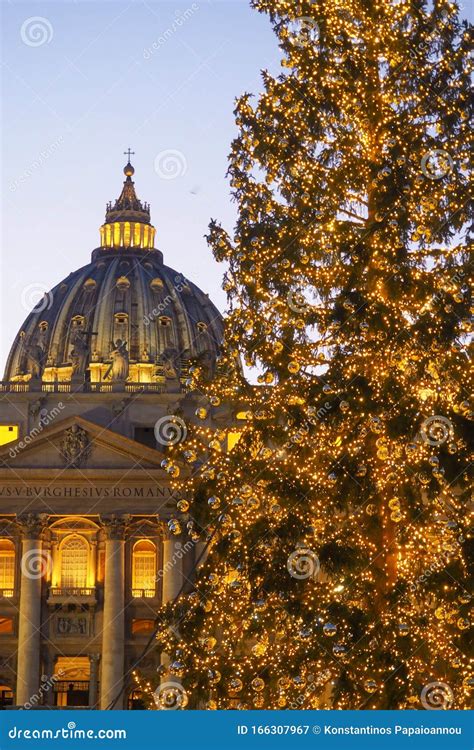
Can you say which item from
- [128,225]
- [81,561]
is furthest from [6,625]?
[128,225]

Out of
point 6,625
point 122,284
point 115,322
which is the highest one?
point 122,284

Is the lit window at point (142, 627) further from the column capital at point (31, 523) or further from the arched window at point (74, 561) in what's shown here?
the column capital at point (31, 523)

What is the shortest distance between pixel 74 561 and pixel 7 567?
3.19 metres

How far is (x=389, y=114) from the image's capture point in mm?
23750

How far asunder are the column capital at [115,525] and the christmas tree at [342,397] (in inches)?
1467

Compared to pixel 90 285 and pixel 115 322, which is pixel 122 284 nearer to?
pixel 90 285

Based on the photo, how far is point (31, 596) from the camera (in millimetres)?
61812

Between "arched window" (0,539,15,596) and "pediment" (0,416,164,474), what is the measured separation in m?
4.29

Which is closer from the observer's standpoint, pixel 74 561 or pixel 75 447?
pixel 75 447

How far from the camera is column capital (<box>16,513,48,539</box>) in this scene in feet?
201

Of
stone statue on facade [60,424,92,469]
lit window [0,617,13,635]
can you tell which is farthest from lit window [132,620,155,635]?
stone statue on facade [60,424,92,469]

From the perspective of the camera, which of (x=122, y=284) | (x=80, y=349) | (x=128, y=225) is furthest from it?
(x=128, y=225)

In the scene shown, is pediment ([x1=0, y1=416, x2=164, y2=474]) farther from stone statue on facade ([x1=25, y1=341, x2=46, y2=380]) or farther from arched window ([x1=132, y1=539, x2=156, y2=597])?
stone statue on facade ([x1=25, y1=341, x2=46, y2=380])

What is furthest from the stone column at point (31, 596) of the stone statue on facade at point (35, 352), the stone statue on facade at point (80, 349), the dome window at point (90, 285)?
the dome window at point (90, 285)
